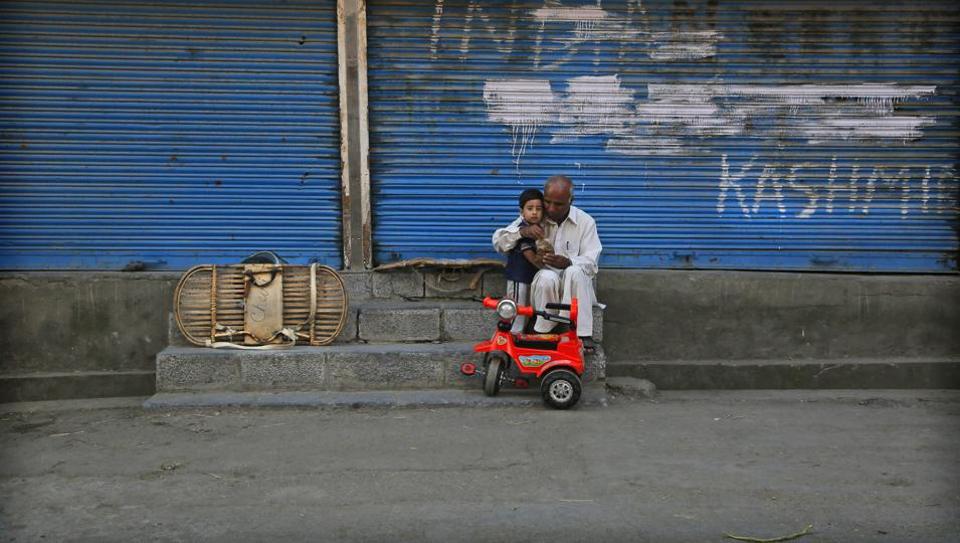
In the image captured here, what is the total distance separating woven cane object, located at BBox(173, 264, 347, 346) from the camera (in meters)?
6.14

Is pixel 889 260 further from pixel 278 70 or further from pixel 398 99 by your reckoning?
pixel 278 70

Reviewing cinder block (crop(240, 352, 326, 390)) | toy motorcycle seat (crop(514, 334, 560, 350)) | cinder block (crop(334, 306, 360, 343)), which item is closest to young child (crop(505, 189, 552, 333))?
toy motorcycle seat (crop(514, 334, 560, 350))

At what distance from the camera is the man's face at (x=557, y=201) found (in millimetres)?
6078

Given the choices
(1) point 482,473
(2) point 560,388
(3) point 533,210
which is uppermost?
(3) point 533,210

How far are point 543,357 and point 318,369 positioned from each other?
1582 mm

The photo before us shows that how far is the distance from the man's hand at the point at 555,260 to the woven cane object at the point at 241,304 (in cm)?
145

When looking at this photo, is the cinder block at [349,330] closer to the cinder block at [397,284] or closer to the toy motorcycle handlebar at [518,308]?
the cinder block at [397,284]

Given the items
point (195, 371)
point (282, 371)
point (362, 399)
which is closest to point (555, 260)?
point (362, 399)

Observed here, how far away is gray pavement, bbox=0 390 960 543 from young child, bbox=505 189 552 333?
2.72 feet

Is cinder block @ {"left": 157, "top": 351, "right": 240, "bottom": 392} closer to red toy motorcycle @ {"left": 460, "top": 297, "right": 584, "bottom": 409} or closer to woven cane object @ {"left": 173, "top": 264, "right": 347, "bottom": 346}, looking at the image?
woven cane object @ {"left": 173, "top": 264, "right": 347, "bottom": 346}

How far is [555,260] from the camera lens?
19.5ft

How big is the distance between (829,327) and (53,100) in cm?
623

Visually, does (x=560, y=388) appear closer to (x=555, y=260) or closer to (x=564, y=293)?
(x=564, y=293)

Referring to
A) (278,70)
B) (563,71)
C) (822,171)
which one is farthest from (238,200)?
(822,171)
